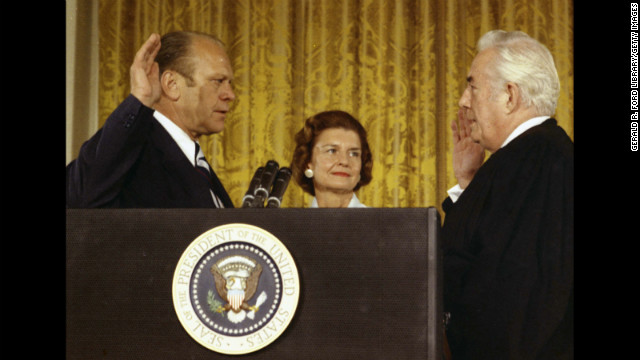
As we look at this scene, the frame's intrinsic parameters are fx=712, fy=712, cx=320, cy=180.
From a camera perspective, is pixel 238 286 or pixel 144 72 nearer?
pixel 238 286

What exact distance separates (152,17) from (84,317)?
247cm

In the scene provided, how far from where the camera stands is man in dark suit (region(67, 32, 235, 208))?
213cm

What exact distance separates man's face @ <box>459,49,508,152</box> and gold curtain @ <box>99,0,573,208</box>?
1090 mm

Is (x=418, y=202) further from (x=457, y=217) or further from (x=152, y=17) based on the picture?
(x=152, y=17)

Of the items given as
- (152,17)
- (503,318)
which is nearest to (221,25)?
(152,17)

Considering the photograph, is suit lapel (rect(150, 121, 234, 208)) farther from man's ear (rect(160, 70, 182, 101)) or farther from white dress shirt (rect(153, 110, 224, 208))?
man's ear (rect(160, 70, 182, 101))

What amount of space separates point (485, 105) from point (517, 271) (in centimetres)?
69

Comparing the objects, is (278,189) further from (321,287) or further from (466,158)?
(466,158)

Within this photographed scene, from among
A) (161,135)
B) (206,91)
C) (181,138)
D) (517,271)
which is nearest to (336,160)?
(206,91)

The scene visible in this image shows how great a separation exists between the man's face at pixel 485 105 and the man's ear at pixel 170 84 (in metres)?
1.02

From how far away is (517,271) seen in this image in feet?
6.68

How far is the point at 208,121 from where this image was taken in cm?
254

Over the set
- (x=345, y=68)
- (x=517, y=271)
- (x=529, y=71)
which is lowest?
(x=517, y=271)

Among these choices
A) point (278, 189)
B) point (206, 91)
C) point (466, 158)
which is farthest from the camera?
point (466, 158)
